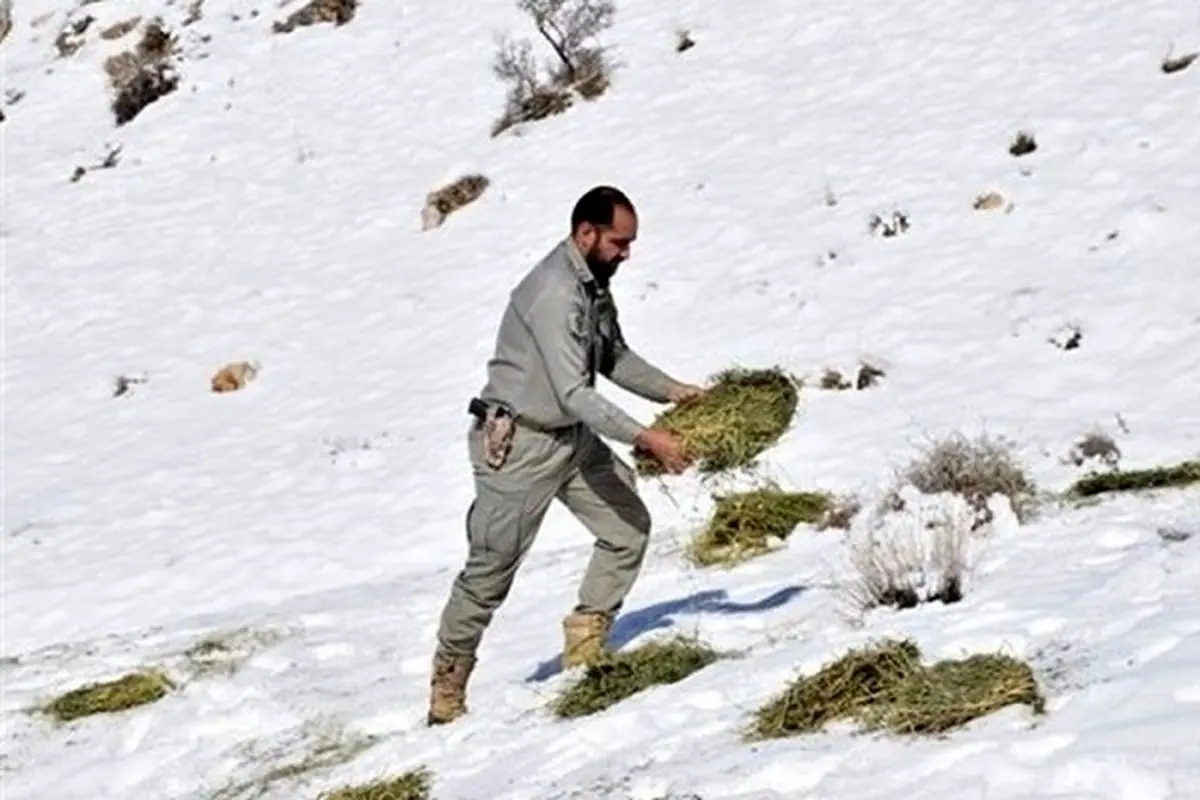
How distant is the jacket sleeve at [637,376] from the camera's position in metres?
6.77

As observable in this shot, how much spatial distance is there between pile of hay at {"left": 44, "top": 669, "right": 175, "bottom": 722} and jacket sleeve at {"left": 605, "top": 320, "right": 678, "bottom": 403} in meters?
3.23

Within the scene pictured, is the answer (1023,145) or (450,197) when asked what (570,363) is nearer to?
(1023,145)

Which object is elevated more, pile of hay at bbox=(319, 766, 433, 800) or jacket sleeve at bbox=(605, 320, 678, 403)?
jacket sleeve at bbox=(605, 320, 678, 403)

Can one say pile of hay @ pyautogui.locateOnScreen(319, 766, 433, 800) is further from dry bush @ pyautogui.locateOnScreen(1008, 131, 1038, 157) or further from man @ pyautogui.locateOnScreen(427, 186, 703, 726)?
dry bush @ pyautogui.locateOnScreen(1008, 131, 1038, 157)

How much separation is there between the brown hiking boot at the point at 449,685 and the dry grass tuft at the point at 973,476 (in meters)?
2.65

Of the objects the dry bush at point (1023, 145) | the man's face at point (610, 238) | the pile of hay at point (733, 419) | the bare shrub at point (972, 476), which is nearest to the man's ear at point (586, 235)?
the man's face at point (610, 238)

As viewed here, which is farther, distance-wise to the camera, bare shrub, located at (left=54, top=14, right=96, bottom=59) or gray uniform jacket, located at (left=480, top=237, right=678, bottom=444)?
bare shrub, located at (left=54, top=14, right=96, bottom=59)

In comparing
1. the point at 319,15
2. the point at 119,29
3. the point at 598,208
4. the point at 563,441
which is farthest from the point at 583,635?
the point at 119,29

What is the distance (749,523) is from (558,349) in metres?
3.23

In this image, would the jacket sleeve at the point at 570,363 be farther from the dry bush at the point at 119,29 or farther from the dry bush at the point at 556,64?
the dry bush at the point at 119,29

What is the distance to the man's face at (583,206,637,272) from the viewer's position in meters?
6.22

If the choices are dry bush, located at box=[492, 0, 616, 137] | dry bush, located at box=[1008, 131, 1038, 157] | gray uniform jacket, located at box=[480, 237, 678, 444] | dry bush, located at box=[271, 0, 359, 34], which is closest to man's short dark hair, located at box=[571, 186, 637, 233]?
gray uniform jacket, located at box=[480, 237, 678, 444]

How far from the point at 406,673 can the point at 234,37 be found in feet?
59.7

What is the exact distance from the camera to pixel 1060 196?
13312 mm
